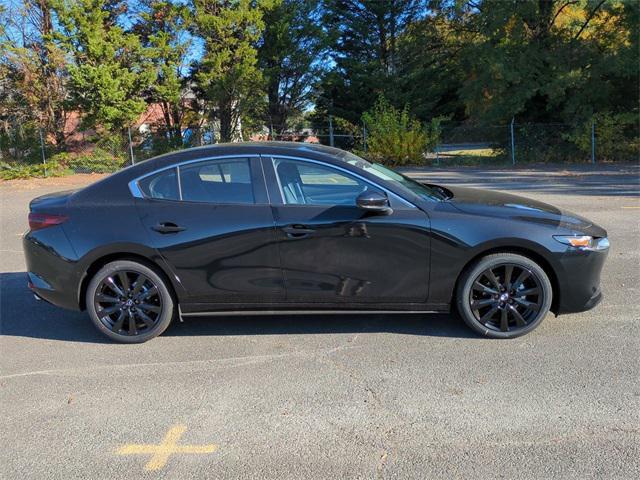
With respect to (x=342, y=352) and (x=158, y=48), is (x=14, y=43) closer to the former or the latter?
(x=158, y=48)

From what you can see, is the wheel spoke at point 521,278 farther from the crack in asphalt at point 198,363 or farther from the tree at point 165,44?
the tree at point 165,44

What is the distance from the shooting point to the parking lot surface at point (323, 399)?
2967mm

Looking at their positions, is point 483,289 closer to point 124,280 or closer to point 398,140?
point 124,280

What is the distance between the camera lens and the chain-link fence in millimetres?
20625

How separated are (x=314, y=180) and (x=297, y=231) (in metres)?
0.55

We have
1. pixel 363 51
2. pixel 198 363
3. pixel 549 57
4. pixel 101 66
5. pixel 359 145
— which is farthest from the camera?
pixel 363 51

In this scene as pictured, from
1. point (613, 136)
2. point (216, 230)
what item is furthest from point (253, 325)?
point (613, 136)

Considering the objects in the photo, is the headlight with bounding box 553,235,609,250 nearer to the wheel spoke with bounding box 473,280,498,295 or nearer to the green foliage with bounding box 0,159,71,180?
the wheel spoke with bounding box 473,280,498,295

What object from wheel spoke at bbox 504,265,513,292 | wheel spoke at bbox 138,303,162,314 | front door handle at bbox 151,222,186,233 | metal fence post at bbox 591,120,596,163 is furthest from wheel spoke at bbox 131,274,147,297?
metal fence post at bbox 591,120,596,163

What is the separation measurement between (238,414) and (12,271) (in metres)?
4.91

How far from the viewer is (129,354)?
14.6ft

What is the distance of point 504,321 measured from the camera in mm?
4402

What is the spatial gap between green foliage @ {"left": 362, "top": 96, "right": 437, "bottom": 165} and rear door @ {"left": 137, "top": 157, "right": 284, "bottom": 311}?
736 inches

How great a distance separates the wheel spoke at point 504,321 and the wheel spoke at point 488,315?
0.06 m
